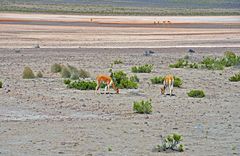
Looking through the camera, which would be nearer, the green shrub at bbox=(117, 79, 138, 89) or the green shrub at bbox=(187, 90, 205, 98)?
the green shrub at bbox=(187, 90, 205, 98)

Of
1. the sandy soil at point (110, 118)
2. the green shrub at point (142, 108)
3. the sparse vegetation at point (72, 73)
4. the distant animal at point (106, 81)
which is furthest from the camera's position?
the sparse vegetation at point (72, 73)

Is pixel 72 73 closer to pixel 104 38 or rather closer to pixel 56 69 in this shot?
pixel 56 69

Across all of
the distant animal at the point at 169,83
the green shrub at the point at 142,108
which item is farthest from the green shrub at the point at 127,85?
the green shrub at the point at 142,108

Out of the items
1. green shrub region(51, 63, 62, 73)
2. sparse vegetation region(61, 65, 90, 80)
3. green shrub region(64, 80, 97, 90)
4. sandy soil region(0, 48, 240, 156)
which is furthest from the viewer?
green shrub region(51, 63, 62, 73)

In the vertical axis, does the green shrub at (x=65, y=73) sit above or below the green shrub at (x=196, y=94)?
below

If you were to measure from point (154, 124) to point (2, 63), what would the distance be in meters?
16.8

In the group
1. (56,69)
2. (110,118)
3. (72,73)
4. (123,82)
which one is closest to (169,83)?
(123,82)

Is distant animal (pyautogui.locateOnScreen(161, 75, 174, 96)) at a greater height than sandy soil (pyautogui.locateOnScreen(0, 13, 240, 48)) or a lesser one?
greater

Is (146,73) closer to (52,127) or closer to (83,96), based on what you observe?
(83,96)

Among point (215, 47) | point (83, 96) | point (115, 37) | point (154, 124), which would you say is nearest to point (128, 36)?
point (115, 37)

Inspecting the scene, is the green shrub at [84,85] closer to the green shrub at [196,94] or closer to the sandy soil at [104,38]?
the green shrub at [196,94]

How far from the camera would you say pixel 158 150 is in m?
13.4

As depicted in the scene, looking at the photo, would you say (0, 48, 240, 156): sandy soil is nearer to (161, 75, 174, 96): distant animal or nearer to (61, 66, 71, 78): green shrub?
(161, 75, 174, 96): distant animal

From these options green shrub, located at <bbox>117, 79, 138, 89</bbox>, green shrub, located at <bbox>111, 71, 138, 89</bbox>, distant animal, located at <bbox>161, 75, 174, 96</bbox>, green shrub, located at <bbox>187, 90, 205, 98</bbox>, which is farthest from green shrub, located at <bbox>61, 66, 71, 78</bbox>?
green shrub, located at <bbox>187, 90, 205, 98</bbox>
